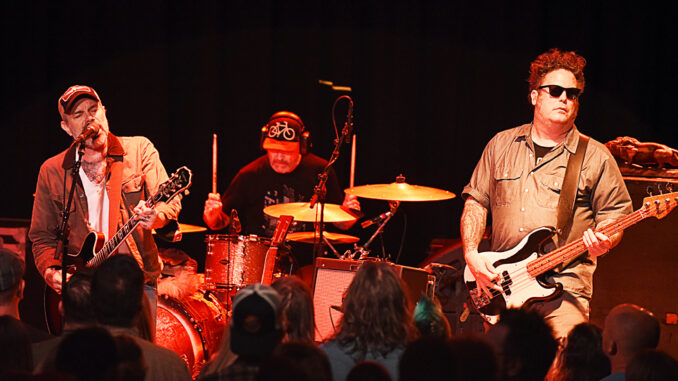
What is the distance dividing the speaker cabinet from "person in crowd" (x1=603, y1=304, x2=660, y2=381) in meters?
2.72

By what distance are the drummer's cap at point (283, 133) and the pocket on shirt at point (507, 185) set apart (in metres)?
2.50

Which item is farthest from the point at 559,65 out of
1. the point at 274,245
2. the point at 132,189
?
the point at 132,189

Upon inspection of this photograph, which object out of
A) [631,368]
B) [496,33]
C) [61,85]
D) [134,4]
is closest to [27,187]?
[61,85]

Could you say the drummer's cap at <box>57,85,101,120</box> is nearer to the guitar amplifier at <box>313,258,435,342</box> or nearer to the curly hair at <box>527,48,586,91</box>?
the guitar amplifier at <box>313,258,435,342</box>

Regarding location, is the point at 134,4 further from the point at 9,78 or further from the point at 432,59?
the point at 432,59

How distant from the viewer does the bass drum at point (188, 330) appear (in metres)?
6.92

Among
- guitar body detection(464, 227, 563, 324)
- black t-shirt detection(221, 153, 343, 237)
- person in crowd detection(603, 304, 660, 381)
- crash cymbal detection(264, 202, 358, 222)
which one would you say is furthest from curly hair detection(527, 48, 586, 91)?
black t-shirt detection(221, 153, 343, 237)

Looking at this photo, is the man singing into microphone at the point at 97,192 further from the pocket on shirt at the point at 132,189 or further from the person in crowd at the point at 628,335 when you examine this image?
the person in crowd at the point at 628,335

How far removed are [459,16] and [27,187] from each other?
5016 mm

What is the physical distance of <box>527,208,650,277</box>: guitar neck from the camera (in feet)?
16.9

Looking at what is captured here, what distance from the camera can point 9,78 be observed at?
932cm

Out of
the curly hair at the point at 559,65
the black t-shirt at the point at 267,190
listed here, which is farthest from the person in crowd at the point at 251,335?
the black t-shirt at the point at 267,190

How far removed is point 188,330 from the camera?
6.98 metres

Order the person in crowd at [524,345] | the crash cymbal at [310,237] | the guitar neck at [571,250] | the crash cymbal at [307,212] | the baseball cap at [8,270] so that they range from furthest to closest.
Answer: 1. the crash cymbal at [310,237]
2. the crash cymbal at [307,212]
3. the guitar neck at [571,250]
4. the baseball cap at [8,270]
5. the person in crowd at [524,345]
